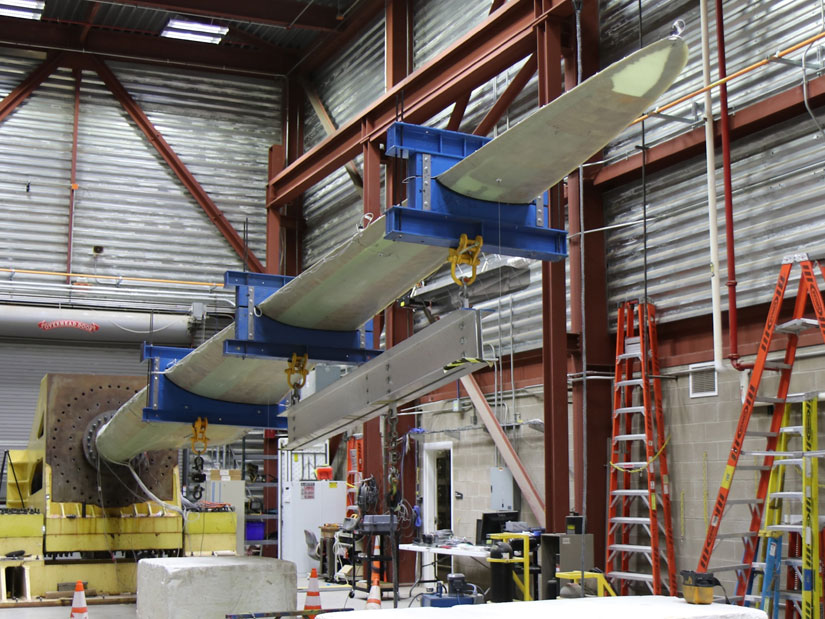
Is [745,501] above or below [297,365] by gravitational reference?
below

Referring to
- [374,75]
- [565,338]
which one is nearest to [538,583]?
[565,338]

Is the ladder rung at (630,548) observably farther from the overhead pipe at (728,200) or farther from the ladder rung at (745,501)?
the overhead pipe at (728,200)

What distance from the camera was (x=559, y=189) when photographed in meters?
11.1

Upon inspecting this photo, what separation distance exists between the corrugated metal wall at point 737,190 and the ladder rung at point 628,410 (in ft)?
3.72

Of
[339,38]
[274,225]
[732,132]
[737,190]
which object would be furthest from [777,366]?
[274,225]

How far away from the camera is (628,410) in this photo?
440 inches

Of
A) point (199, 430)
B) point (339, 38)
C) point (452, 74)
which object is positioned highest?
point (339, 38)

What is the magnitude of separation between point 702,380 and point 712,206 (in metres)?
1.99

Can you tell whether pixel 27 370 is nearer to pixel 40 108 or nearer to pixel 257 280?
pixel 40 108

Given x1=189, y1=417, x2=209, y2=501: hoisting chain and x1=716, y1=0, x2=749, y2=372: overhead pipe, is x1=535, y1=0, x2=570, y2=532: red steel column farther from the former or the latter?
x1=189, y1=417, x2=209, y2=501: hoisting chain

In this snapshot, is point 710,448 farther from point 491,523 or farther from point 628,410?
point 491,523

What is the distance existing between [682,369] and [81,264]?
46.8 ft

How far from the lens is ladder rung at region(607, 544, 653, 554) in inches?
415

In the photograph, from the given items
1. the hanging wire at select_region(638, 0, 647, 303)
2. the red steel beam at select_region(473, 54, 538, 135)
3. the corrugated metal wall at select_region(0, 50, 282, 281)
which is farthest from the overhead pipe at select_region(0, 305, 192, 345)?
the hanging wire at select_region(638, 0, 647, 303)
